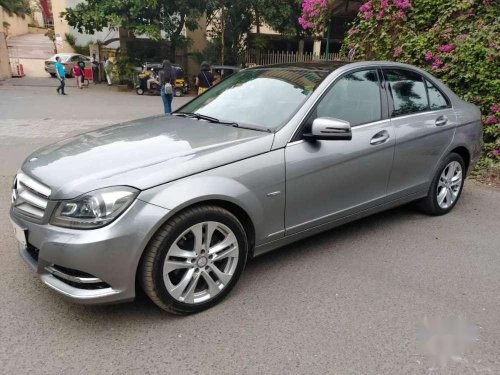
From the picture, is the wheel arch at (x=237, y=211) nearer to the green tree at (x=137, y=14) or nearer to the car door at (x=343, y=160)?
the car door at (x=343, y=160)

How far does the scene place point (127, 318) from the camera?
287 cm

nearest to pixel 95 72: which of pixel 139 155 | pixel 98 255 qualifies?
pixel 139 155

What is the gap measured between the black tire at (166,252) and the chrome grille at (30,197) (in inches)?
28.0

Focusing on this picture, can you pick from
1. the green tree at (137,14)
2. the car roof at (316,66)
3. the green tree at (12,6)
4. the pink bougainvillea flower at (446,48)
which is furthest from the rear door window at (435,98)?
the green tree at (12,6)

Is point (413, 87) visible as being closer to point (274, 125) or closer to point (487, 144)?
point (274, 125)

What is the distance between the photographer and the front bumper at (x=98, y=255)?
2471mm

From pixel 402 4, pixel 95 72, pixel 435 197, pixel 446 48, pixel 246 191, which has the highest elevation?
pixel 402 4

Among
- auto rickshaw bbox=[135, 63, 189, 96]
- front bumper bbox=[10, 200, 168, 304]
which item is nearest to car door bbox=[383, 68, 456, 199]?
front bumper bbox=[10, 200, 168, 304]

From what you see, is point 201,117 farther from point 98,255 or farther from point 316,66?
point 98,255

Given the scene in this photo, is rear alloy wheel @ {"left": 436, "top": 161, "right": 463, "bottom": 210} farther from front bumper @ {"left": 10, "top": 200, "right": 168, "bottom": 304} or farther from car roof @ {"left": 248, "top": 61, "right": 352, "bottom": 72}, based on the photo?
front bumper @ {"left": 10, "top": 200, "right": 168, "bottom": 304}

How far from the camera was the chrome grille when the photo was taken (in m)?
2.67

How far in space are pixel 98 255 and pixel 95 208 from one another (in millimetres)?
272

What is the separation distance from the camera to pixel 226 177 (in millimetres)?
2871

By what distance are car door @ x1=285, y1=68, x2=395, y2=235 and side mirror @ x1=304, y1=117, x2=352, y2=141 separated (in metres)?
0.14
